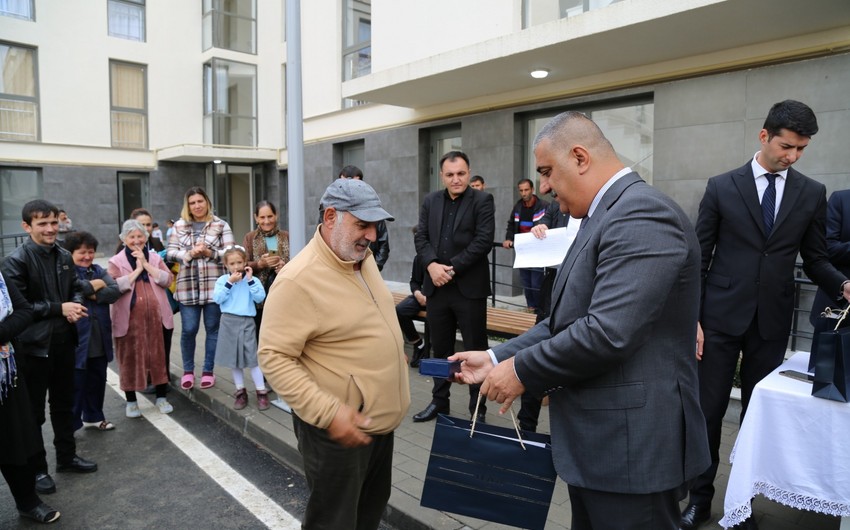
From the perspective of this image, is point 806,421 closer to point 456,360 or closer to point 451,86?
point 456,360

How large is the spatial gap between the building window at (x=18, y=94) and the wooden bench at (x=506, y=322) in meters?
17.2

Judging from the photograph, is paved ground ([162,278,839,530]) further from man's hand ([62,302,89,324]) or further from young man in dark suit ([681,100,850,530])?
man's hand ([62,302,89,324])

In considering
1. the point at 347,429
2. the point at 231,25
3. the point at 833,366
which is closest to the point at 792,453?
the point at 833,366

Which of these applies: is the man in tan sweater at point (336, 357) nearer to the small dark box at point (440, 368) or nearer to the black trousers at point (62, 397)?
the small dark box at point (440, 368)

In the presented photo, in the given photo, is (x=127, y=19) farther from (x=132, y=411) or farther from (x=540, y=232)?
(x=540, y=232)

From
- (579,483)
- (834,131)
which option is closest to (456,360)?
(579,483)

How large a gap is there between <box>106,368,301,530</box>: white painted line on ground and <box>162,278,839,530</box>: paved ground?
0.40m

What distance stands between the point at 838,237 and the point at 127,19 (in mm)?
21776

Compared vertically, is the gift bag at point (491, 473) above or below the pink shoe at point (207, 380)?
above

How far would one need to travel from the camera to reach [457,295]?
478 centimetres

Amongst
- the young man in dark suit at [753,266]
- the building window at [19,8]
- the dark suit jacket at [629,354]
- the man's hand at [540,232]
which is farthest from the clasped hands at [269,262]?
the building window at [19,8]

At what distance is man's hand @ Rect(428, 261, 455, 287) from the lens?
4.61 m

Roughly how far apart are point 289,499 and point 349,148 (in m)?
11.0

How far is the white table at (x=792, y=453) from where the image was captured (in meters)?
2.54
